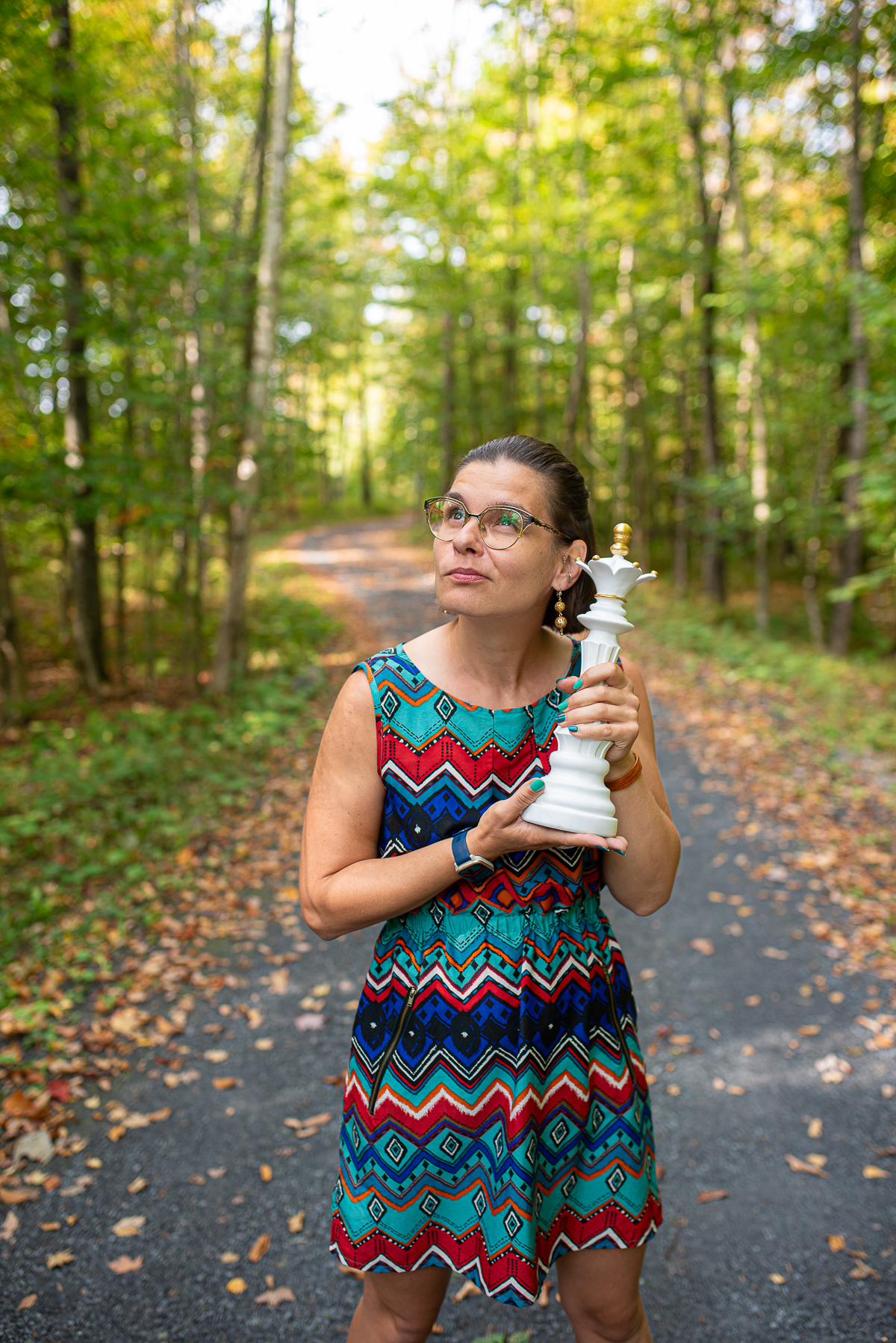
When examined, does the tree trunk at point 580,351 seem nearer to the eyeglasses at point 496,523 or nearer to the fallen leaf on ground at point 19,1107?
the fallen leaf on ground at point 19,1107

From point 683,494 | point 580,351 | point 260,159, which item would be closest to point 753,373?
point 580,351

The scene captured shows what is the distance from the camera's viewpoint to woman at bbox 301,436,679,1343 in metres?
1.56

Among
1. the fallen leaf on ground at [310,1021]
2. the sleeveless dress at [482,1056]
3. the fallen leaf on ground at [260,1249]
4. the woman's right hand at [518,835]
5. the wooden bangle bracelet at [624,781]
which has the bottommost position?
the fallen leaf on ground at [260,1249]

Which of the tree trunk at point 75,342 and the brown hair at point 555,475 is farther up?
the tree trunk at point 75,342

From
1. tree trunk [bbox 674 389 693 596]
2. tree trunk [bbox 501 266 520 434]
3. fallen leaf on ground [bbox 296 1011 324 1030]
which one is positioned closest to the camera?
fallen leaf on ground [bbox 296 1011 324 1030]

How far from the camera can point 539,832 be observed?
4.51ft

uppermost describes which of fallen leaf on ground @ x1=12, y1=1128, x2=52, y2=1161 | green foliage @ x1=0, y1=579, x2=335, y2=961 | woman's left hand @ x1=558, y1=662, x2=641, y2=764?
woman's left hand @ x1=558, y1=662, x2=641, y2=764

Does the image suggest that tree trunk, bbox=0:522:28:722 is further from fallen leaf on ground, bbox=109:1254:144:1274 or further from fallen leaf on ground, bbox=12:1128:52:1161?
fallen leaf on ground, bbox=109:1254:144:1274

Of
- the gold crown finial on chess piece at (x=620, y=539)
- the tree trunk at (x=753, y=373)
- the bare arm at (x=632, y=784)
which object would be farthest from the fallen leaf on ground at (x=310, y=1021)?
the tree trunk at (x=753, y=373)

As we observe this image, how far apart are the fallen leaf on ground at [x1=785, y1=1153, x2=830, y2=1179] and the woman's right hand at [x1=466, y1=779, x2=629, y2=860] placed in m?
2.82

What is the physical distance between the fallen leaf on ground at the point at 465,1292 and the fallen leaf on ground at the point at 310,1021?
5.22ft

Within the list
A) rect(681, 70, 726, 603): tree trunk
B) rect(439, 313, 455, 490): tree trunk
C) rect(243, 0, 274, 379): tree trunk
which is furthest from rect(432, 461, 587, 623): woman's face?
rect(439, 313, 455, 490): tree trunk

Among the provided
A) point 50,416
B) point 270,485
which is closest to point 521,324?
point 270,485

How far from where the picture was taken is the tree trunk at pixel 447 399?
20453 millimetres
